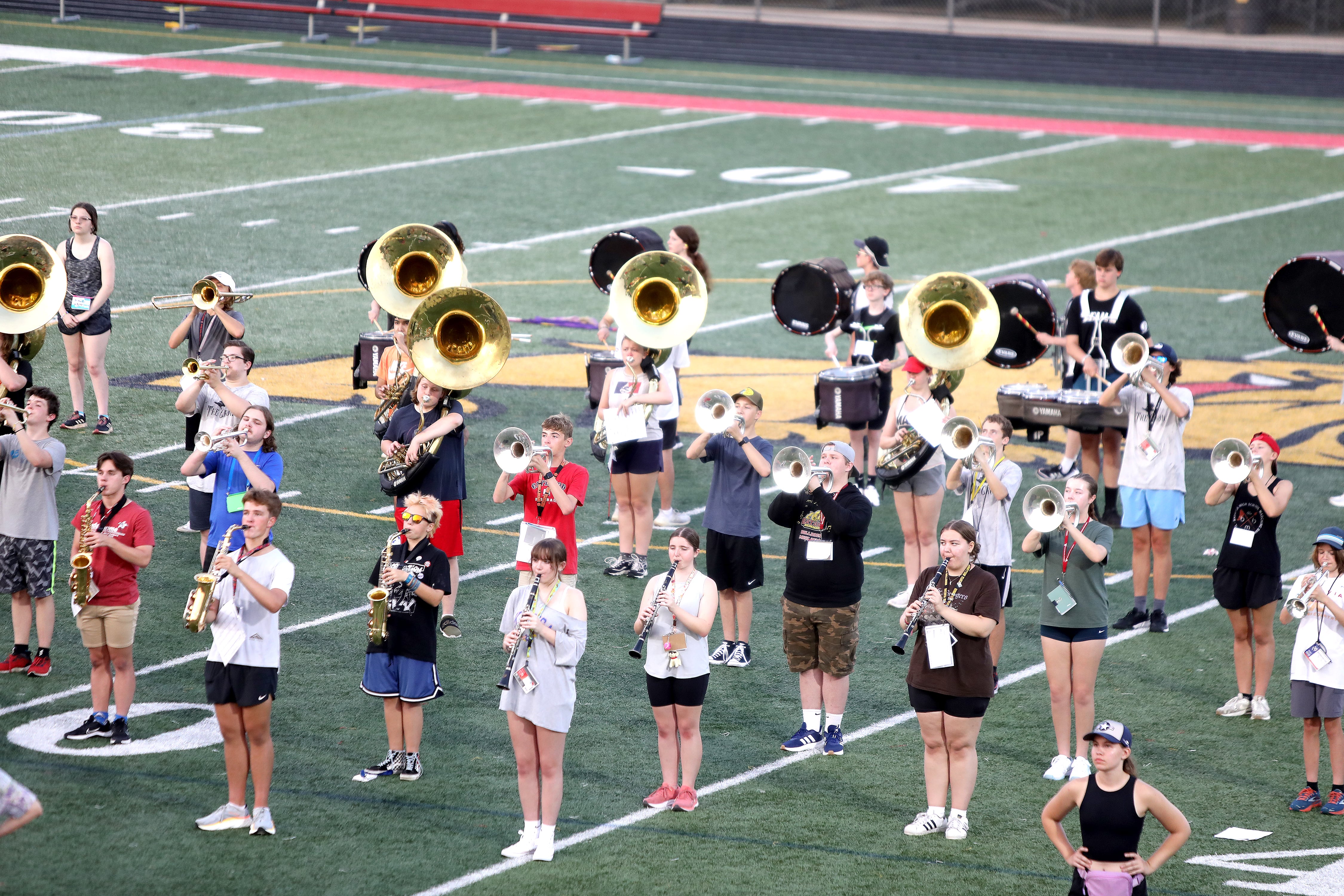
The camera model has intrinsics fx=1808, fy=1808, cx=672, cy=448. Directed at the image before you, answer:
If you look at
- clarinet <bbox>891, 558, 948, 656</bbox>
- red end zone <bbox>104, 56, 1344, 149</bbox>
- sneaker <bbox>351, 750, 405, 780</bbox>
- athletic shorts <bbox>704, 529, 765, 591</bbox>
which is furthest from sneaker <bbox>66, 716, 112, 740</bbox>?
red end zone <bbox>104, 56, 1344, 149</bbox>

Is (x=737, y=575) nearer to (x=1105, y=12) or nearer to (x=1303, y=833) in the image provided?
(x=1303, y=833)

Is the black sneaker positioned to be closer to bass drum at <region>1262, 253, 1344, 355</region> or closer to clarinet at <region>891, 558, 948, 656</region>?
bass drum at <region>1262, 253, 1344, 355</region>

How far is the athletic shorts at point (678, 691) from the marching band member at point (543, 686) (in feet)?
1.97

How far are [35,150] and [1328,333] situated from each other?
68.9ft

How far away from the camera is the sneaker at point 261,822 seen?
376 inches

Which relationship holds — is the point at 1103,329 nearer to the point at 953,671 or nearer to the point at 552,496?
the point at 552,496

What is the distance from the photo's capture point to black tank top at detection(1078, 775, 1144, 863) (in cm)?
812

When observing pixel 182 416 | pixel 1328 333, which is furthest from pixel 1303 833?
pixel 182 416

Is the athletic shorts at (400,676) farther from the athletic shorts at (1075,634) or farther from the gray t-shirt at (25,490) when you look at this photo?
the athletic shorts at (1075,634)

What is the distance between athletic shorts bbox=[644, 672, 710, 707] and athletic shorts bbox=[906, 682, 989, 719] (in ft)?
3.80

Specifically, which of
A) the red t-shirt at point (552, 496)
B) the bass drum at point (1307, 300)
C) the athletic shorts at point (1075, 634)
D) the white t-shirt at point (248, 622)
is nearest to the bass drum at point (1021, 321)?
the bass drum at point (1307, 300)

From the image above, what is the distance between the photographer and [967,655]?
9805mm

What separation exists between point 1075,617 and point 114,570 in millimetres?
5641

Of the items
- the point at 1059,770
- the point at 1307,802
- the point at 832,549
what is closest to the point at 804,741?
the point at 832,549
